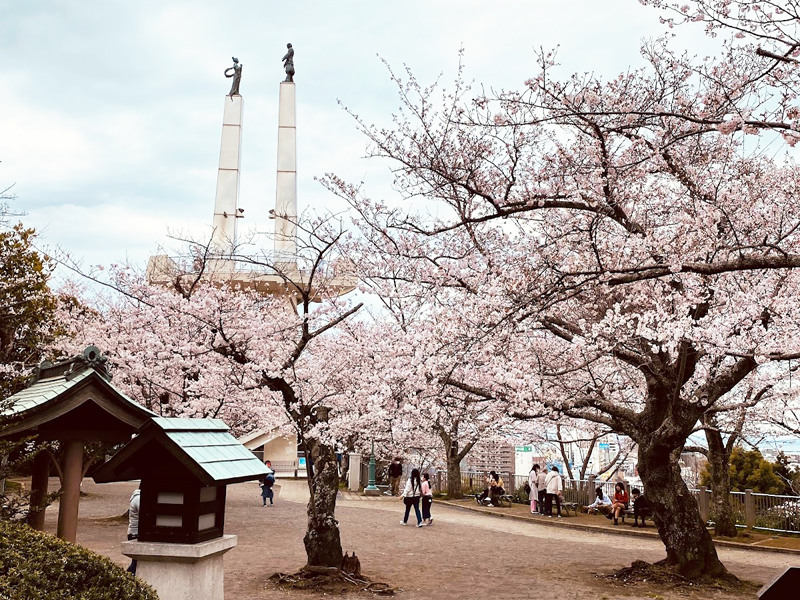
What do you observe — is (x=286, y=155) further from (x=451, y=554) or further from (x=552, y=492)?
(x=451, y=554)

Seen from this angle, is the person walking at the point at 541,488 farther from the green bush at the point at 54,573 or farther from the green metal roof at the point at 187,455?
the green bush at the point at 54,573

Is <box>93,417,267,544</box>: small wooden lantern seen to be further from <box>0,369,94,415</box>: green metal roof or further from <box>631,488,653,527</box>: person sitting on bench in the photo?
<box>631,488,653,527</box>: person sitting on bench

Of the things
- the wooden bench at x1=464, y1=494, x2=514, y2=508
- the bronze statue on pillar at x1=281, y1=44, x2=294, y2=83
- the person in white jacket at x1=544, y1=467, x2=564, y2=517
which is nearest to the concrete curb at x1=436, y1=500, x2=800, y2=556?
the wooden bench at x1=464, y1=494, x2=514, y2=508

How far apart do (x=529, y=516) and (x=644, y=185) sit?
1310 centimetres

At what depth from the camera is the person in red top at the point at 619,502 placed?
1811 cm

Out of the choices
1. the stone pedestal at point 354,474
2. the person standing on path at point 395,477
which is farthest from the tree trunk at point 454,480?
the stone pedestal at point 354,474

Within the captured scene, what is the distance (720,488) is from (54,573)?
15847 mm

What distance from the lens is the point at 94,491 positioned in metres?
26.1

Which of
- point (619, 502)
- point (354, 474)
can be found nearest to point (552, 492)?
point (619, 502)

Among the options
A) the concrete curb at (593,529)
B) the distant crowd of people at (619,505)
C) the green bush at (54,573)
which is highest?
the green bush at (54,573)

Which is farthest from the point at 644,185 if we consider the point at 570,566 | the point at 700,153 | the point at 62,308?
the point at 62,308

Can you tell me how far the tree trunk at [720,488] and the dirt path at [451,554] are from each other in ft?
5.36

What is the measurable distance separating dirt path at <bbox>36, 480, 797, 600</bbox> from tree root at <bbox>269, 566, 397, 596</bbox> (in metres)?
0.27

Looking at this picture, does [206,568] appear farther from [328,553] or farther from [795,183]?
[795,183]
